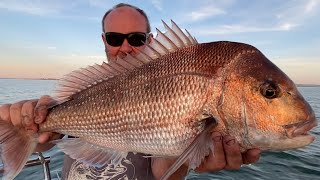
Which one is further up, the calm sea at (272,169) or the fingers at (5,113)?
the fingers at (5,113)

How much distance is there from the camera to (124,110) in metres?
2.33

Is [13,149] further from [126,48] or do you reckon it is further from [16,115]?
[126,48]

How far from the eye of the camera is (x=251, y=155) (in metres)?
2.32

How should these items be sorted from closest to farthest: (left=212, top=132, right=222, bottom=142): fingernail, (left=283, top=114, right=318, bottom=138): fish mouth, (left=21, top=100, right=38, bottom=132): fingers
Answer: (left=283, top=114, right=318, bottom=138): fish mouth < (left=212, top=132, right=222, bottom=142): fingernail < (left=21, top=100, right=38, bottom=132): fingers

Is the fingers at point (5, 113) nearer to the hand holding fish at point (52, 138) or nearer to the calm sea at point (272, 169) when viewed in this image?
the hand holding fish at point (52, 138)

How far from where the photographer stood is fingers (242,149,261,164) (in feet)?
7.39

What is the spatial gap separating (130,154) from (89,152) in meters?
0.75

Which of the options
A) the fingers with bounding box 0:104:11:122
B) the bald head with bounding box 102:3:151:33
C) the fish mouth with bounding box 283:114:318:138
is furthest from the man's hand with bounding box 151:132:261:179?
the bald head with bounding box 102:3:151:33

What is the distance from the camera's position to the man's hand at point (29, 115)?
8.42 feet

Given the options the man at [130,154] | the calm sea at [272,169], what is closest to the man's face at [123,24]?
the man at [130,154]

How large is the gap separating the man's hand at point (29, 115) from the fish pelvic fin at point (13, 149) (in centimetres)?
8

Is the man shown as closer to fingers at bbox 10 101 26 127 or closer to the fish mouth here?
fingers at bbox 10 101 26 127

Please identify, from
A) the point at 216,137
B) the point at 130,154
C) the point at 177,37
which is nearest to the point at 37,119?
the point at 130,154

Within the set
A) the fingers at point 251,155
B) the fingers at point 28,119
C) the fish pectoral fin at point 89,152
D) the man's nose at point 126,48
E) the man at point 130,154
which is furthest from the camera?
the man's nose at point 126,48
